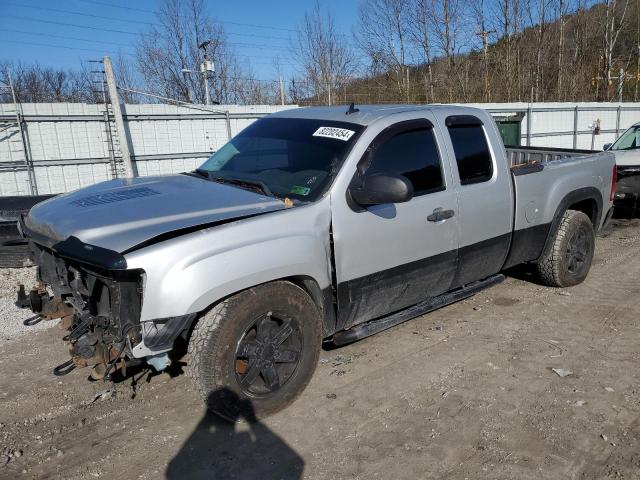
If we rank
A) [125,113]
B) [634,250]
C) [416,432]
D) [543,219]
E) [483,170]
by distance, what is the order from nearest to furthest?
[416,432] < [483,170] < [543,219] < [634,250] < [125,113]

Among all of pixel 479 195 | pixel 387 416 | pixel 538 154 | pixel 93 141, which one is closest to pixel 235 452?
pixel 387 416

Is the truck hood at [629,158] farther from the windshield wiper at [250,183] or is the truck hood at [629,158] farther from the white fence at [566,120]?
the white fence at [566,120]

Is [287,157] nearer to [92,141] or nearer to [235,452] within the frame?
[235,452]

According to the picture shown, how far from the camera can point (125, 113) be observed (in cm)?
1173

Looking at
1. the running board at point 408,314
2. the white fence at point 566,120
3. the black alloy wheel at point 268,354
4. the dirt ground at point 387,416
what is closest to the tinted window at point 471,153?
the running board at point 408,314

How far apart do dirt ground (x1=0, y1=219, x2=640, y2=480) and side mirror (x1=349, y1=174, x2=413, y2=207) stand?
133 cm

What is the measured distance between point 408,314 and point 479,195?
1150 mm

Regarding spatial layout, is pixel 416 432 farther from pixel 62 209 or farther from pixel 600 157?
pixel 600 157

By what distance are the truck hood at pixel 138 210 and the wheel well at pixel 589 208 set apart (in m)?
3.85

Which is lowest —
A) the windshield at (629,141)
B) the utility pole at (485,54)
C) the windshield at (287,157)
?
the windshield at (629,141)

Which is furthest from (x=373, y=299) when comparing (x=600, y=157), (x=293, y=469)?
(x=600, y=157)

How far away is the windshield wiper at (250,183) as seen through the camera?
354 centimetres

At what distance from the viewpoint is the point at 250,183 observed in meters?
3.71

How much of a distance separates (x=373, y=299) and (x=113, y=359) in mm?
1767
